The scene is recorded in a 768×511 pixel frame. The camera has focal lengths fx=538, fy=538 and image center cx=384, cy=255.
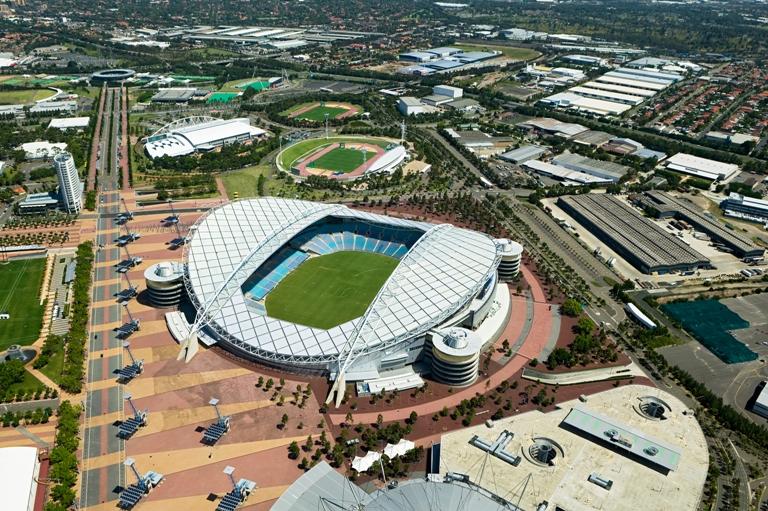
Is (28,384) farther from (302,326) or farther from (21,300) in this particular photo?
(302,326)

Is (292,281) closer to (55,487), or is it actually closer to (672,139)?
(55,487)

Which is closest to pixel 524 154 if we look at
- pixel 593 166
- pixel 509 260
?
pixel 593 166

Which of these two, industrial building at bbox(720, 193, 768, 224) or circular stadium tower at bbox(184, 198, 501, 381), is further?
industrial building at bbox(720, 193, 768, 224)

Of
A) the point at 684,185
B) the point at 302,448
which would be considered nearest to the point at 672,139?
the point at 684,185

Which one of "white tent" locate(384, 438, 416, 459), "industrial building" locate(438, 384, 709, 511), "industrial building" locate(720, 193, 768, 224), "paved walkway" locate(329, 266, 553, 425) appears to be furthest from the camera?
"industrial building" locate(720, 193, 768, 224)

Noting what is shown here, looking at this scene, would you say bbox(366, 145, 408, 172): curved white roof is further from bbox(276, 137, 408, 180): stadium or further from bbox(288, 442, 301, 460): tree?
bbox(288, 442, 301, 460): tree

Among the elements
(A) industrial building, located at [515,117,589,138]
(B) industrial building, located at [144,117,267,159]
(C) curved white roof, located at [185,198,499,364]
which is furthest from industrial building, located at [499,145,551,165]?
(B) industrial building, located at [144,117,267,159]

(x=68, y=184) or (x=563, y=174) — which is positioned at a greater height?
(x=68, y=184)
